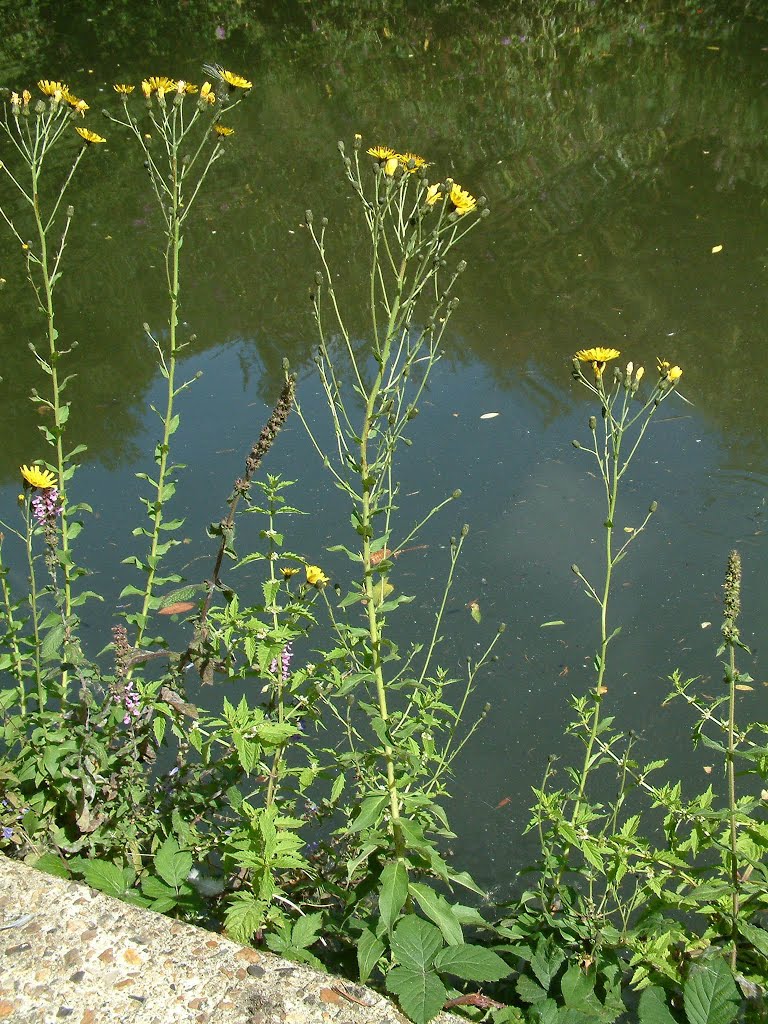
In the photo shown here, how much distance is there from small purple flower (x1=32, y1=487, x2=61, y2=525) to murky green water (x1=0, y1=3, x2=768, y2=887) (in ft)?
4.41

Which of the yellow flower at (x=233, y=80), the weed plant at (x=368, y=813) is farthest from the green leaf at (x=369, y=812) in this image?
the yellow flower at (x=233, y=80)

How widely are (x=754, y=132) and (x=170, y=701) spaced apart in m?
6.72

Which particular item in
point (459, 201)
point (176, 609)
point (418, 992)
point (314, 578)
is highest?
point (459, 201)

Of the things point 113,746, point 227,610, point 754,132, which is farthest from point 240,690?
point 754,132

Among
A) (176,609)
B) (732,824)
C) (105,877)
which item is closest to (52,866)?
(105,877)

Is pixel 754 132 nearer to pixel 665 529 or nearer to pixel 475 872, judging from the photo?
pixel 665 529

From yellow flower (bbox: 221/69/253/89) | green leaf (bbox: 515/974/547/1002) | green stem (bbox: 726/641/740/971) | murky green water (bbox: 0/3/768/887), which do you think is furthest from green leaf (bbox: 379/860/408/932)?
yellow flower (bbox: 221/69/253/89)

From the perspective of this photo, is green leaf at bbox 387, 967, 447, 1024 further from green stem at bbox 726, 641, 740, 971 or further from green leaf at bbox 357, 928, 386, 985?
green stem at bbox 726, 641, 740, 971

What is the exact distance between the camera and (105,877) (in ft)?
6.33

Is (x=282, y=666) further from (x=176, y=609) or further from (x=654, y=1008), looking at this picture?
(x=176, y=609)

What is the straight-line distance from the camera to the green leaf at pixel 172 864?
1.97 meters

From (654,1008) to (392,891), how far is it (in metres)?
0.46

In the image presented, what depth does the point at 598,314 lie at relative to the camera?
5215mm

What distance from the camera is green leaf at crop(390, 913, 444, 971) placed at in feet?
5.56
